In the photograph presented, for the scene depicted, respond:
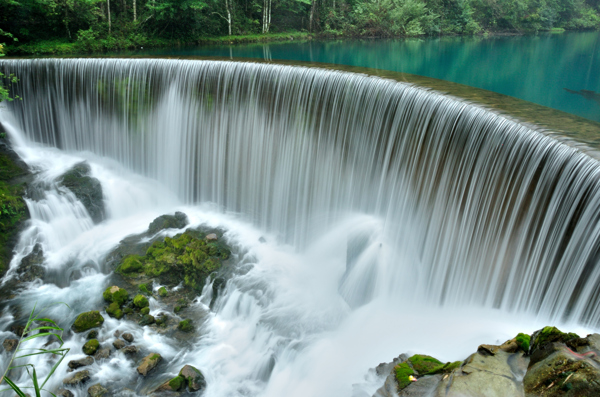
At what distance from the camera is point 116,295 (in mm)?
8398

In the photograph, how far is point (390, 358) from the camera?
6246 millimetres

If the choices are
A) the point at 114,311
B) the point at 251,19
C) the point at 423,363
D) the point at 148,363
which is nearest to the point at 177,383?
the point at 148,363

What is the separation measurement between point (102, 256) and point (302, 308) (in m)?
4.93

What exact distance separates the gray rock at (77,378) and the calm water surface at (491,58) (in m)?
12.3

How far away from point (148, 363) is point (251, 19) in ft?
78.5

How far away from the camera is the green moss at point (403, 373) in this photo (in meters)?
4.74

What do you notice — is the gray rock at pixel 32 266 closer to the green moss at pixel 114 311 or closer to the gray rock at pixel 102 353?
the green moss at pixel 114 311

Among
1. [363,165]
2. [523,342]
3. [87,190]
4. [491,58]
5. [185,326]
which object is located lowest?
[185,326]

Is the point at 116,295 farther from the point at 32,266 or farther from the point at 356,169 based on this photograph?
the point at 356,169

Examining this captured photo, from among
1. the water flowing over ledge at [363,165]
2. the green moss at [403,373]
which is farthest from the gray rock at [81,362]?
the green moss at [403,373]

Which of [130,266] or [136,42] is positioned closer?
[130,266]

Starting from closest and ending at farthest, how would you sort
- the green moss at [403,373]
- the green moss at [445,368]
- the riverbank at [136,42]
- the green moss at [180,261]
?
the green moss at [445,368] → the green moss at [403,373] → the green moss at [180,261] → the riverbank at [136,42]

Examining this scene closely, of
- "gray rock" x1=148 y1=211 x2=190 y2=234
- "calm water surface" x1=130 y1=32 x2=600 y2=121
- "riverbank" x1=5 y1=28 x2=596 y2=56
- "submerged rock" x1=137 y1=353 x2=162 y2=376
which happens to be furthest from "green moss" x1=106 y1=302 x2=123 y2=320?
"riverbank" x1=5 y1=28 x2=596 y2=56

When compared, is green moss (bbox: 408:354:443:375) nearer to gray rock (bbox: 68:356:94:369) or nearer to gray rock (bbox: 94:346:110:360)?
gray rock (bbox: 94:346:110:360)
